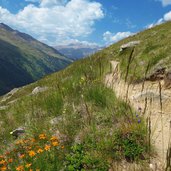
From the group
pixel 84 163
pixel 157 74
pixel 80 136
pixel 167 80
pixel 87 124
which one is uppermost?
pixel 157 74

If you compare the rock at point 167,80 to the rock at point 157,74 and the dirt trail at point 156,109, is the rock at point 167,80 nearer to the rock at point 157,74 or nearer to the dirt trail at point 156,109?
the dirt trail at point 156,109

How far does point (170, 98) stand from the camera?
10117mm

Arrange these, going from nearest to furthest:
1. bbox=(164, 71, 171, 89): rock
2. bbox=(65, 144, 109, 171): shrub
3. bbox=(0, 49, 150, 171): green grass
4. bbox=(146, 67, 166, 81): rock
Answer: bbox=(65, 144, 109, 171): shrub, bbox=(0, 49, 150, 171): green grass, bbox=(164, 71, 171, 89): rock, bbox=(146, 67, 166, 81): rock

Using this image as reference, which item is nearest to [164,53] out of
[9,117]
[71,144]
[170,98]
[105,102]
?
[170,98]

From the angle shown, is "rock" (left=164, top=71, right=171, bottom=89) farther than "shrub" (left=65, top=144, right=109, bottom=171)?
Yes

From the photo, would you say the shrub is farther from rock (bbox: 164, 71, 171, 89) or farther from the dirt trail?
rock (bbox: 164, 71, 171, 89)

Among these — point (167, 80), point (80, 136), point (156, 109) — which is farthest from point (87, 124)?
point (167, 80)

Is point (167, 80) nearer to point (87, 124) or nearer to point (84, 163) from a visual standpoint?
point (87, 124)

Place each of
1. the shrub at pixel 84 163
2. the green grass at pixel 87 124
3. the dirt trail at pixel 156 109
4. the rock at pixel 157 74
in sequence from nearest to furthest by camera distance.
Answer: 1. the shrub at pixel 84 163
2. the green grass at pixel 87 124
3. the dirt trail at pixel 156 109
4. the rock at pixel 157 74

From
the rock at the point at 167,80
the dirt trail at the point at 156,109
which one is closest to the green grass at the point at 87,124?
the dirt trail at the point at 156,109

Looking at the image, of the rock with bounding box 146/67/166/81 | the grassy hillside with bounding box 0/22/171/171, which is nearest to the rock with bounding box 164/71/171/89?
the rock with bounding box 146/67/166/81

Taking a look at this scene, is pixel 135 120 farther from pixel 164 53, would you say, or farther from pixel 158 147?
pixel 164 53

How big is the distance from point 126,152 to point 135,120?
1.08 meters

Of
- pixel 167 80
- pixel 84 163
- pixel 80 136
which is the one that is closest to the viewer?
pixel 84 163
